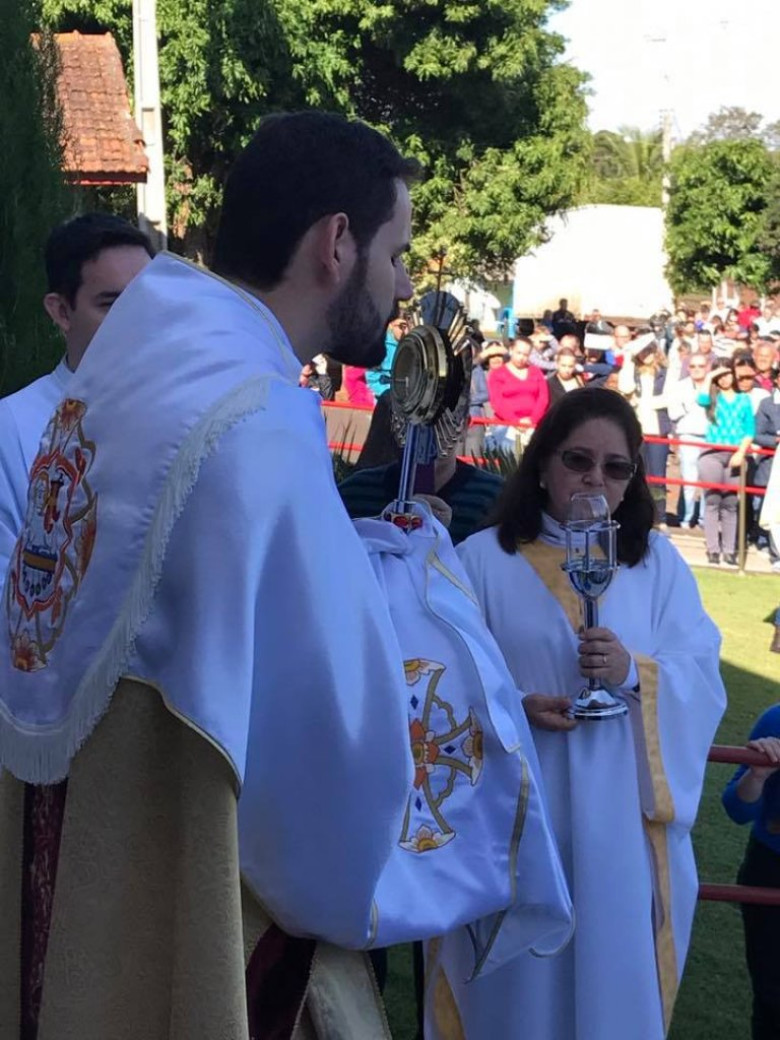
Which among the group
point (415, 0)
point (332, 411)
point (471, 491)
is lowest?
point (332, 411)

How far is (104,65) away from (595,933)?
53.9ft

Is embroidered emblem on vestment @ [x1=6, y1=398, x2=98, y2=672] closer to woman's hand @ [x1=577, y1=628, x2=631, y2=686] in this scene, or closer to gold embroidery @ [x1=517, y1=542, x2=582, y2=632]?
woman's hand @ [x1=577, y1=628, x2=631, y2=686]

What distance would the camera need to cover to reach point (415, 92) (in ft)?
91.0

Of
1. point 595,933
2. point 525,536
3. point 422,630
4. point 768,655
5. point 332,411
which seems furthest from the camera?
point 332,411

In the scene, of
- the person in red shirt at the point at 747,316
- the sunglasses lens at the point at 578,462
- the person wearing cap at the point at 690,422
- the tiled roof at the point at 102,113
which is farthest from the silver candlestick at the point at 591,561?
the person in red shirt at the point at 747,316

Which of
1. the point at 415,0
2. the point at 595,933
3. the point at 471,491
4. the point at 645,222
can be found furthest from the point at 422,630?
the point at 645,222

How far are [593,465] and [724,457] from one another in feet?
36.4

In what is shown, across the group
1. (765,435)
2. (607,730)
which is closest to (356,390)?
(765,435)

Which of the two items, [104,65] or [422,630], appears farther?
[104,65]

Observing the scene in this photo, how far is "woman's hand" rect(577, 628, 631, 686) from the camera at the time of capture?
136 inches

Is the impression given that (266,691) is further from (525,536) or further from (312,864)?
(525,536)

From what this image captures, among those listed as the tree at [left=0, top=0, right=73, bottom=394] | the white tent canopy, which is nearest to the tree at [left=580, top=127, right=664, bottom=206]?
the white tent canopy

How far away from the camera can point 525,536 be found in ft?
12.6

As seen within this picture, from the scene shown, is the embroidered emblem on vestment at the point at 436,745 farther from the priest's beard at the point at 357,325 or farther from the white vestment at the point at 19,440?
the white vestment at the point at 19,440
